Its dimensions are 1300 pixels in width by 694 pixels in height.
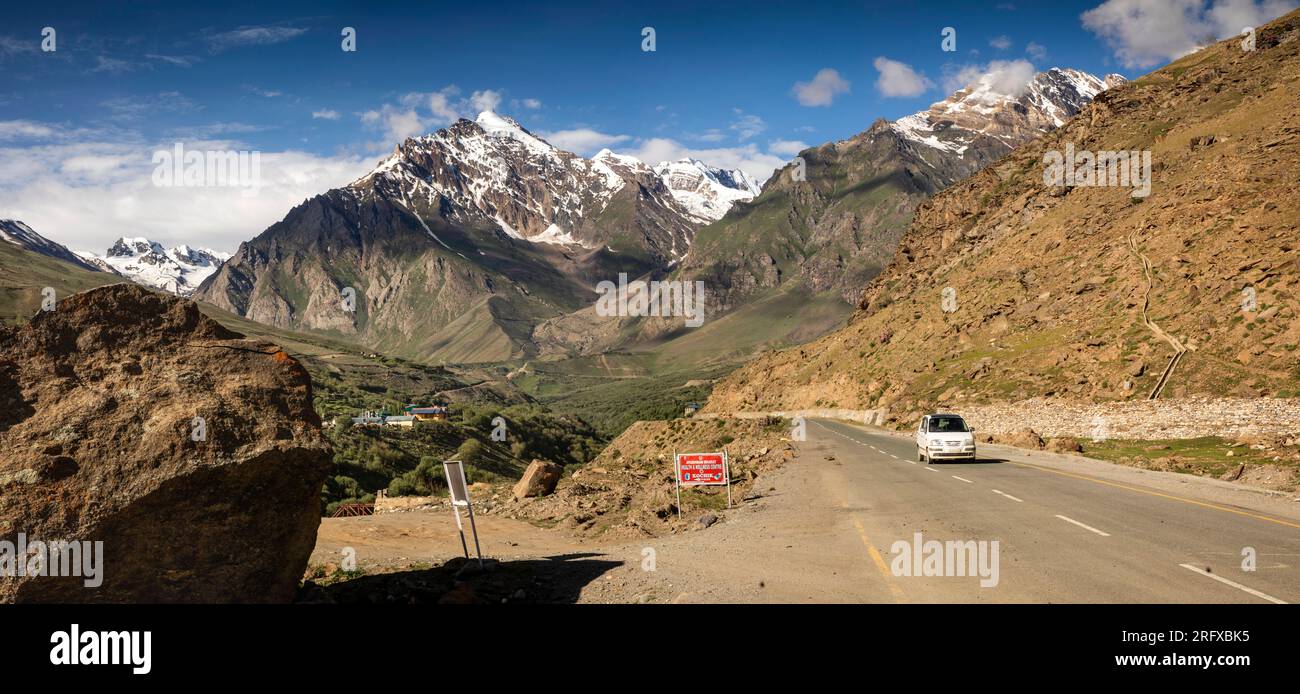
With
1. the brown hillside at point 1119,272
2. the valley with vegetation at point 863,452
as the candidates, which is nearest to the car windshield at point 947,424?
the valley with vegetation at point 863,452

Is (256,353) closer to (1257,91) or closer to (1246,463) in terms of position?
(1246,463)

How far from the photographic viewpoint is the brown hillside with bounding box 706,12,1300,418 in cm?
4072

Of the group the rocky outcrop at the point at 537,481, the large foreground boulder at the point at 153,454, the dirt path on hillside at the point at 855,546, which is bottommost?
the rocky outcrop at the point at 537,481

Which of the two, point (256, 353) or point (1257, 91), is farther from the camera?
point (1257, 91)

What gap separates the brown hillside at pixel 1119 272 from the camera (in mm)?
40719

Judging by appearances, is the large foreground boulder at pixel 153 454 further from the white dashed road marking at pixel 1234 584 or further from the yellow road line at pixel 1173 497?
the yellow road line at pixel 1173 497

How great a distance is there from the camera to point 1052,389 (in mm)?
48250

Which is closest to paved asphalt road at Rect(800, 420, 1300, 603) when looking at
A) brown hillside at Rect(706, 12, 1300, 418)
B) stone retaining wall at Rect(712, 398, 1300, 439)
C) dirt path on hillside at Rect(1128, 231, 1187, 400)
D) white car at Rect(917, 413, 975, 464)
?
white car at Rect(917, 413, 975, 464)

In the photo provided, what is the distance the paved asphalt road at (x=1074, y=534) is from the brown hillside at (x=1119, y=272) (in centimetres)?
1927

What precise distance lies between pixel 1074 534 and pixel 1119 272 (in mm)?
49465

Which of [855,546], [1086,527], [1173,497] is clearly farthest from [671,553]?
[1173,497]
